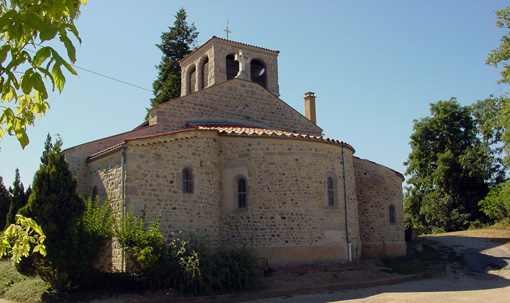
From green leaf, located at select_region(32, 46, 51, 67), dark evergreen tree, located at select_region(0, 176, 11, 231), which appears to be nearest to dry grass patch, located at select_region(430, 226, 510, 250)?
dark evergreen tree, located at select_region(0, 176, 11, 231)

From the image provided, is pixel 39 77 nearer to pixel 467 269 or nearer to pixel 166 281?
pixel 166 281

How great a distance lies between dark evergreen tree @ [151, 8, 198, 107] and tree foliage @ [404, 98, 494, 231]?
21.0 meters

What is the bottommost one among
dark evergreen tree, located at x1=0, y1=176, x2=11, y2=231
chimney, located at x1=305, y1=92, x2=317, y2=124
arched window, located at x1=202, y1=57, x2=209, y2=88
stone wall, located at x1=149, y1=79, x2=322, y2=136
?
dark evergreen tree, located at x1=0, y1=176, x2=11, y2=231

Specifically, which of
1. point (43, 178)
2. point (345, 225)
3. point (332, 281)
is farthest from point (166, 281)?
point (345, 225)

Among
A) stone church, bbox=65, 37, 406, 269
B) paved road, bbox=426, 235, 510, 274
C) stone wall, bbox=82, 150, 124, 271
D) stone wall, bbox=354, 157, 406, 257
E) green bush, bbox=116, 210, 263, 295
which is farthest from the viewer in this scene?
→ stone wall, bbox=354, 157, 406, 257

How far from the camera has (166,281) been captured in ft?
45.3

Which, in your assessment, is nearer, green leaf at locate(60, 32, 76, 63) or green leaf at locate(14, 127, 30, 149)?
green leaf at locate(60, 32, 76, 63)

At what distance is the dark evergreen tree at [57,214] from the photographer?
13203 mm

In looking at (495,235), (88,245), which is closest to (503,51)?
(495,235)

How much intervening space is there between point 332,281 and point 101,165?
9.61 m

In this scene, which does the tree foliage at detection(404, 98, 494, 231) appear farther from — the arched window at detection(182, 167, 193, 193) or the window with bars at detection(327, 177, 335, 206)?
the arched window at detection(182, 167, 193, 193)

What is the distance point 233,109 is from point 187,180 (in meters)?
6.64

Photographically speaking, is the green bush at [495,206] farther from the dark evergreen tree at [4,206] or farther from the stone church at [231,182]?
the dark evergreen tree at [4,206]

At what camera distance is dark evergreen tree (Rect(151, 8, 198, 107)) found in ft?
128
